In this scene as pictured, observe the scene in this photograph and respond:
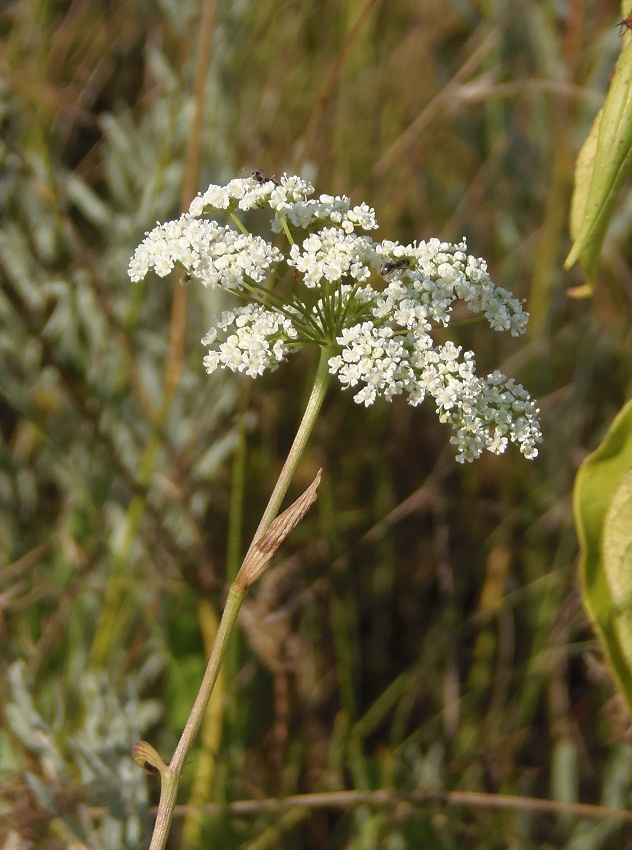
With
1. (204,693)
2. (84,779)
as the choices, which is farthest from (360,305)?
(84,779)

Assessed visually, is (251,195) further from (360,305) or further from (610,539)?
(610,539)

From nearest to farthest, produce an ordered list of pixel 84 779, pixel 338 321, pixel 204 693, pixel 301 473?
pixel 204 693
pixel 338 321
pixel 84 779
pixel 301 473

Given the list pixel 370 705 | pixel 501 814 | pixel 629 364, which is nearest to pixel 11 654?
pixel 370 705

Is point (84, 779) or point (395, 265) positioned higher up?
point (395, 265)

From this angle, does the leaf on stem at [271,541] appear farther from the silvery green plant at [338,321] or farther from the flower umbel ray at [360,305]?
the flower umbel ray at [360,305]

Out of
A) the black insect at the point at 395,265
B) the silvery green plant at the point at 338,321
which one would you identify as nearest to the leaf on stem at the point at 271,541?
the silvery green plant at the point at 338,321

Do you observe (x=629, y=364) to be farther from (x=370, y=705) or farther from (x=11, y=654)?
(x=11, y=654)
